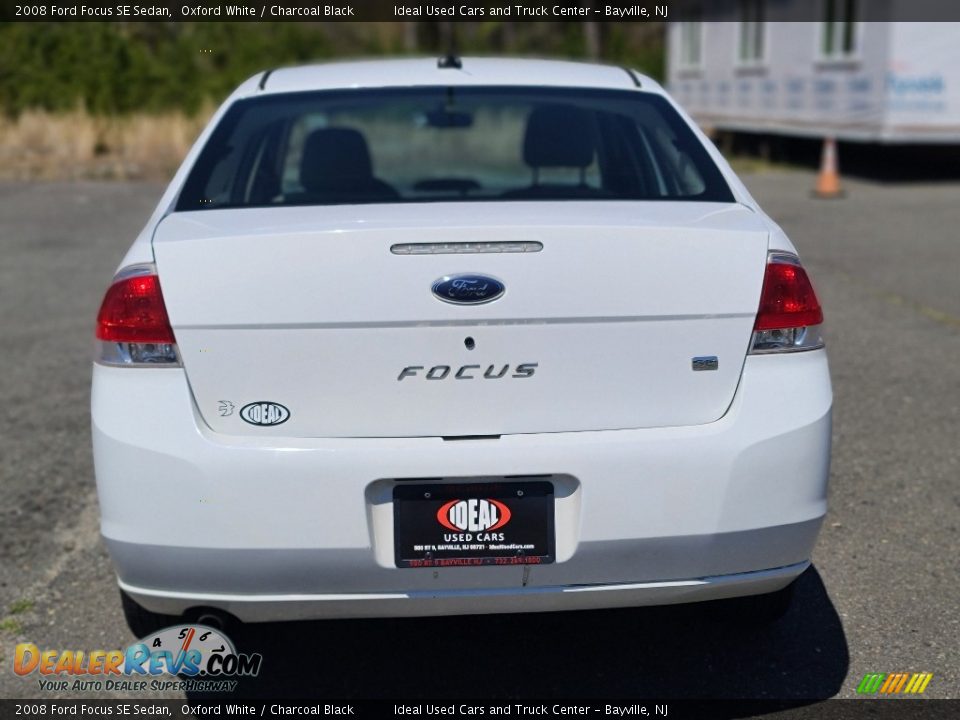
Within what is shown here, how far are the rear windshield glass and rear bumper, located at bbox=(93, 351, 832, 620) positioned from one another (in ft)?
2.39

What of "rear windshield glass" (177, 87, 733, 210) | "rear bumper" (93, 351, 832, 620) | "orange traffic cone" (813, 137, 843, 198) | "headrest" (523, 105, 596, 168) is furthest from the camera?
"orange traffic cone" (813, 137, 843, 198)

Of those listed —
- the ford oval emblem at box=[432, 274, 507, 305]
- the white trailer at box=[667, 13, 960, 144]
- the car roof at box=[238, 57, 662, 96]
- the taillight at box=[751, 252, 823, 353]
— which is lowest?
the white trailer at box=[667, 13, 960, 144]

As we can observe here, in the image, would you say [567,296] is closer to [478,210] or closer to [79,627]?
[478,210]

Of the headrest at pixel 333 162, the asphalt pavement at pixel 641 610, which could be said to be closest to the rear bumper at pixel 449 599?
the asphalt pavement at pixel 641 610

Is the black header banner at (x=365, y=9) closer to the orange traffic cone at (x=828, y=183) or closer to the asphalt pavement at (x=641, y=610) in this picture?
the orange traffic cone at (x=828, y=183)

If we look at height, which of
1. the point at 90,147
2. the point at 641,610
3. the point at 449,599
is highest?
the point at 449,599

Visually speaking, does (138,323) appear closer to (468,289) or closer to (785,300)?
(468,289)

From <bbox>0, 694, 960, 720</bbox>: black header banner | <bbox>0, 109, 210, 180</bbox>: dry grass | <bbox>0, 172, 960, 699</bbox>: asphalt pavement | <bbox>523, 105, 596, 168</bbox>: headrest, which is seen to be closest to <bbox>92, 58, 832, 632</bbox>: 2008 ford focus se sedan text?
<bbox>0, 172, 960, 699</bbox>: asphalt pavement

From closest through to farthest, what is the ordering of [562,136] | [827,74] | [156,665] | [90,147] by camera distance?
[156,665] < [562,136] < [827,74] < [90,147]

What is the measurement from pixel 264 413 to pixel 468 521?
0.52 metres

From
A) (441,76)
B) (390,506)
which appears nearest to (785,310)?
(390,506)

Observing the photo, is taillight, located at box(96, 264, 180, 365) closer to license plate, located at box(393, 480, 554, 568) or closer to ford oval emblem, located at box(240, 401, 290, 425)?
ford oval emblem, located at box(240, 401, 290, 425)

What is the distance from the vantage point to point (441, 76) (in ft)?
12.6

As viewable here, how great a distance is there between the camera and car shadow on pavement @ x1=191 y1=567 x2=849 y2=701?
126 inches
